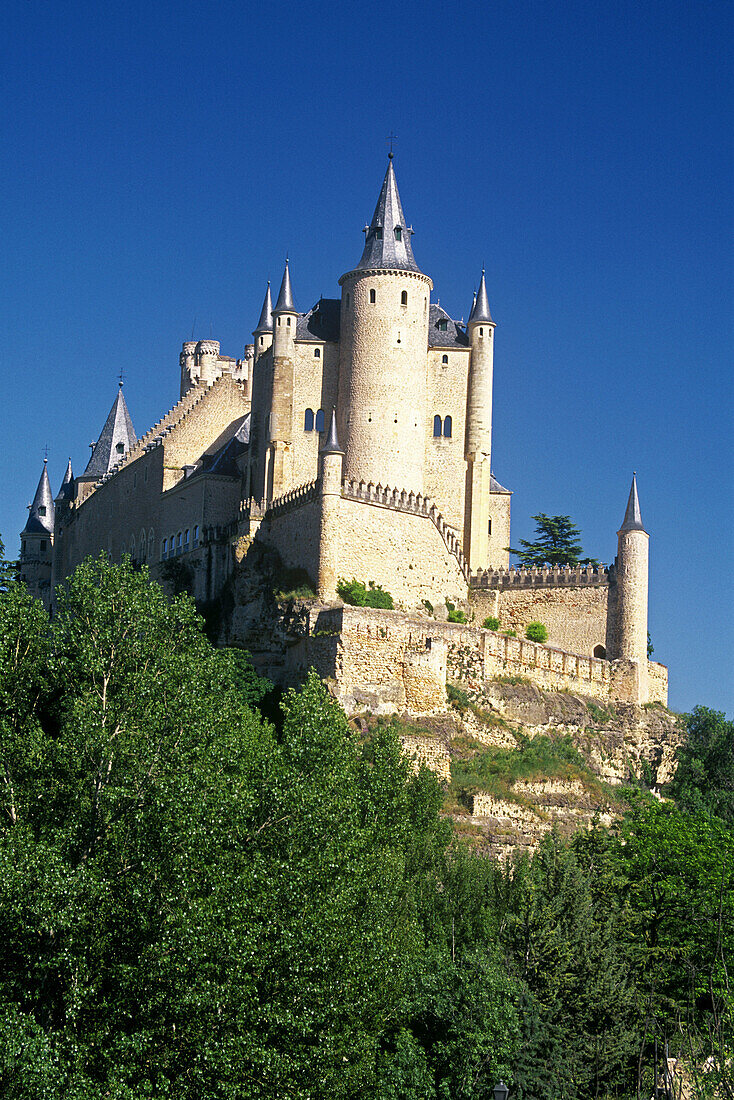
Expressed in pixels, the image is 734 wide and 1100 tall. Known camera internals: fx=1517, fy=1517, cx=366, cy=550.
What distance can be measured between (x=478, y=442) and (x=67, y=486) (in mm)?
45751

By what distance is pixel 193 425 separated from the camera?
77.1m

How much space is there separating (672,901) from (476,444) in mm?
30636

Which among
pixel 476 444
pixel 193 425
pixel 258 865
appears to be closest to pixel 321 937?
pixel 258 865

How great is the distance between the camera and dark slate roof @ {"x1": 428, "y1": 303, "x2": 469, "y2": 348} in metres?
71.6

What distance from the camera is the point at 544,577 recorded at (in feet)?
231

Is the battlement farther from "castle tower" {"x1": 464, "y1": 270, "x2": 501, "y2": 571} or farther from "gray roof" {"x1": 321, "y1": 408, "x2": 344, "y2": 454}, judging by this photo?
"gray roof" {"x1": 321, "y1": 408, "x2": 344, "y2": 454}

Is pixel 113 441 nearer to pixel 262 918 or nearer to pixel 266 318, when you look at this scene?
pixel 266 318

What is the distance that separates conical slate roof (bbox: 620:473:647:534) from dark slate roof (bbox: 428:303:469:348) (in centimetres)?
1059

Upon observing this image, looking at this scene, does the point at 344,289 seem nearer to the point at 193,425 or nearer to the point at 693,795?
the point at 193,425

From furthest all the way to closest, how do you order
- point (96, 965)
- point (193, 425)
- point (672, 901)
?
point (193, 425) < point (672, 901) < point (96, 965)

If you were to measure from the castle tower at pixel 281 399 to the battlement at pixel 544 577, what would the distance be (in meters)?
10.2

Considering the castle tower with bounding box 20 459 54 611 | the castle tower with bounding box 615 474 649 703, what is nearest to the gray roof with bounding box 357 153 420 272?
the castle tower with bounding box 615 474 649 703

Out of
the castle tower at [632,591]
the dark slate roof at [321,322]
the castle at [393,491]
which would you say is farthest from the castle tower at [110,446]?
the castle tower at [632,591]

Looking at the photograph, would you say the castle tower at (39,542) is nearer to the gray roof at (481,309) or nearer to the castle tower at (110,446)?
the castle tower at (110,446)
